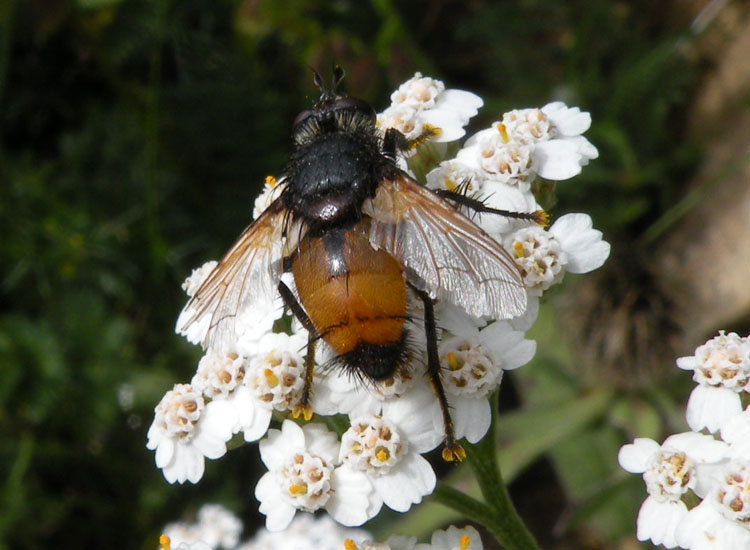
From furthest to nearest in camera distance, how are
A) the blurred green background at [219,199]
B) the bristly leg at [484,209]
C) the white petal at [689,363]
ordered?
the blurred green background at [219,199]
the bristly leg at [484,209]
the white petal at [689,363]

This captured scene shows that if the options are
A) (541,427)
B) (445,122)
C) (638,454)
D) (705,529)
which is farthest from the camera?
(541,427)

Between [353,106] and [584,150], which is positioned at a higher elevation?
[353,106]

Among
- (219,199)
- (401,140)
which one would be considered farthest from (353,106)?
(219,199)

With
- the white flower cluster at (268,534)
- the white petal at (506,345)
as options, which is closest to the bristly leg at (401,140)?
the white petal at (506,345)

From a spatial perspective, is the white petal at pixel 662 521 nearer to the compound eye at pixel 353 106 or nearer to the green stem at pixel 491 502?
the green stem at pixel 491 502

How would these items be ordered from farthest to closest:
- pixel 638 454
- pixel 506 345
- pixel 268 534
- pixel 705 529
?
pixel 268 534, pixel 506 345, pixel 638 454, pixel 705 529

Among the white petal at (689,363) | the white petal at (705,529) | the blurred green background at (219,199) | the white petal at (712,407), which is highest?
the blurred green background at (219,199)

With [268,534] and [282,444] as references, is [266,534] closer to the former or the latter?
[268,534]

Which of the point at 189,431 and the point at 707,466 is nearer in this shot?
the point at 707,466

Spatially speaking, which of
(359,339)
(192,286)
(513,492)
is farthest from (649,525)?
(513,492)
